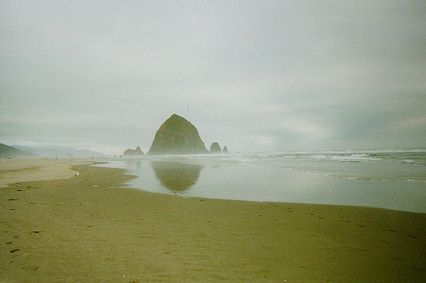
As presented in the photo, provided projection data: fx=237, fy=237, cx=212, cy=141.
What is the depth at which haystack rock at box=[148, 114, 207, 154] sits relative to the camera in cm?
17188

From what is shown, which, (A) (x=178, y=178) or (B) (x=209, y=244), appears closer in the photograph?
(B) (x=209, y=244)

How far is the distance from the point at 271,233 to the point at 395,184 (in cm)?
1368

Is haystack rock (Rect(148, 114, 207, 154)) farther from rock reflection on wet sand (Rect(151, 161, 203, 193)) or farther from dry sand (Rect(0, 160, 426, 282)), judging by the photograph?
dry sand (Rect(0, 160, 426, 282))

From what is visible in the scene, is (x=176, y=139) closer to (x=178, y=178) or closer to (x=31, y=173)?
(x=31, y=173)

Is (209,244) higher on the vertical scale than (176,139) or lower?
lower

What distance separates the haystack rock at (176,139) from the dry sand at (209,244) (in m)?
162

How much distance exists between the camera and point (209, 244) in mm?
6516

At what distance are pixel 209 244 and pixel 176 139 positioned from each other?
16865cm

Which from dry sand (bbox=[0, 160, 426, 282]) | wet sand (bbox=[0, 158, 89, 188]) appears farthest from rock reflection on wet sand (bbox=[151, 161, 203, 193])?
wet sand (bbox=[0, 158, 89, 188])

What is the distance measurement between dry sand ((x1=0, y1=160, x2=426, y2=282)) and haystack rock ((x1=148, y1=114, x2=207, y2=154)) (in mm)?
161961

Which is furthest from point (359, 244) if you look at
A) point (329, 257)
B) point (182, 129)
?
point (182, 129)

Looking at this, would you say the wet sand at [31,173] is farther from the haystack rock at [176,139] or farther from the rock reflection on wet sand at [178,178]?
the haystack rock at [176,139]

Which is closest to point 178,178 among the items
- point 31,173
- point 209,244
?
point 209,244

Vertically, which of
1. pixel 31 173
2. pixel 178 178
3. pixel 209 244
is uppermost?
pixel 31 173
